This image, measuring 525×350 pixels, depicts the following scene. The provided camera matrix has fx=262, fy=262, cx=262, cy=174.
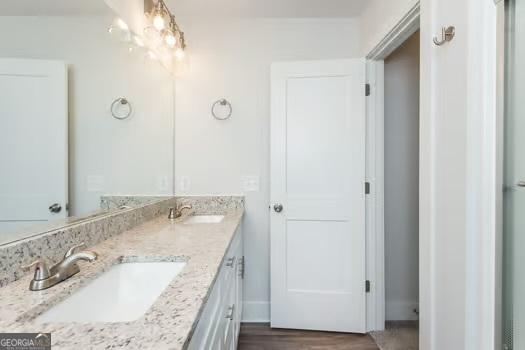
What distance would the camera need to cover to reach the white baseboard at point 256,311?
225cm

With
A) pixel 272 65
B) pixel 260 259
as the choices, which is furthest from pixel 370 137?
pixel 260 259

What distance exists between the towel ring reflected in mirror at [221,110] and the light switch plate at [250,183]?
22.0 inches

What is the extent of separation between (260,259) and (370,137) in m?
1.37

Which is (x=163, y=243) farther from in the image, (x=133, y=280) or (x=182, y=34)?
(x=182, y=34)

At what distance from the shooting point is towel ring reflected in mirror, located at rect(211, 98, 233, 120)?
2270 millimetres

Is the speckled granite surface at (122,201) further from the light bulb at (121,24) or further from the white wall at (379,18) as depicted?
the white wall at (379,18)

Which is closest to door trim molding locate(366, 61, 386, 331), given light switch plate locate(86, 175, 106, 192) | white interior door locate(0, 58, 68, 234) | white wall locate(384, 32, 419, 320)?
white wall locate(384, 32, 419, 320)

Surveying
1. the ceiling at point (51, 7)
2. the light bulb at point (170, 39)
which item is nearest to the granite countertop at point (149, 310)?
the ceiling at point (51, 7)

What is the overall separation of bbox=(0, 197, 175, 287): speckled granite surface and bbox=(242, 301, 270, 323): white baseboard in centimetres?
124

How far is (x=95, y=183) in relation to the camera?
1.29 m

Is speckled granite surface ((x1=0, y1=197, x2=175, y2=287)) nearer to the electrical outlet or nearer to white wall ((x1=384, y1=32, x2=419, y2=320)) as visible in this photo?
the electrical outlet

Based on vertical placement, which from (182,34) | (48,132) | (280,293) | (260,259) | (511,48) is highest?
(182,34)

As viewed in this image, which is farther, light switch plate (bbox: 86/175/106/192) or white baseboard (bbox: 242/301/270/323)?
white baseboard (bbox: 242/301/270/323)

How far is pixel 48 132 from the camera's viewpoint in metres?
0.99
